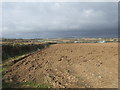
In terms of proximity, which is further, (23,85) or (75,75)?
(75,75)

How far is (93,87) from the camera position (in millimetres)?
9211

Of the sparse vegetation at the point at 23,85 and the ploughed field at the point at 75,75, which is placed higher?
the ploughed field at the point at 75,75

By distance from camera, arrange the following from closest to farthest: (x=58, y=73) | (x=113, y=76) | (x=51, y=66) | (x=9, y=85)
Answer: (x=9, y=85) → (x=113, y=76) → (x=58, y=73) → (x=51, y=66)

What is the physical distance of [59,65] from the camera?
45.1 ft

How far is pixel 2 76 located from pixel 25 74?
181 centimetres

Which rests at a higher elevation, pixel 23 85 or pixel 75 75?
pixel 75 75

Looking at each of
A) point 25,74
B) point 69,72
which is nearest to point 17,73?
point 25,74

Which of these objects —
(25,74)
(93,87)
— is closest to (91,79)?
(93,87)

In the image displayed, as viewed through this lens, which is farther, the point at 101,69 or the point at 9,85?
the point at 101,69

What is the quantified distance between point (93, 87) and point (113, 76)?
2.38 m

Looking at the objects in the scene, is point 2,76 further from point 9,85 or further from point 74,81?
point 74,81

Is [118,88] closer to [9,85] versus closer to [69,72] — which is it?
[69,72]

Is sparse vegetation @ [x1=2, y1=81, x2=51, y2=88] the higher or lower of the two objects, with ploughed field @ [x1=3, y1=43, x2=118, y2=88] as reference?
lower

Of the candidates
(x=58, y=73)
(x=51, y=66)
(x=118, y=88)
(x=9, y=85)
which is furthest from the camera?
(x=51, y=66)
